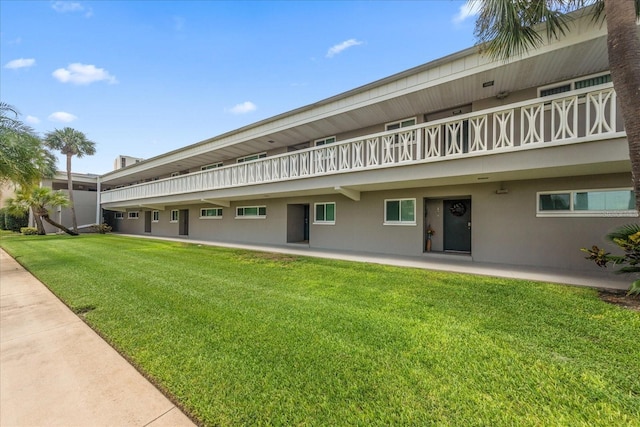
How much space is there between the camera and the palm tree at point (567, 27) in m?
4.63

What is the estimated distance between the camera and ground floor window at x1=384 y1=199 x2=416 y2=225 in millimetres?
10570

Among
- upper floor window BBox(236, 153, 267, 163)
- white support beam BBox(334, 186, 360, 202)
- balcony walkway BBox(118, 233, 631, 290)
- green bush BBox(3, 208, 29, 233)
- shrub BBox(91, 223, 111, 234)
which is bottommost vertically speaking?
balcony walkway BBox(118, 233, 631, 290)

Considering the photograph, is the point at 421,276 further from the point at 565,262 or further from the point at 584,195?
the point at 584,195

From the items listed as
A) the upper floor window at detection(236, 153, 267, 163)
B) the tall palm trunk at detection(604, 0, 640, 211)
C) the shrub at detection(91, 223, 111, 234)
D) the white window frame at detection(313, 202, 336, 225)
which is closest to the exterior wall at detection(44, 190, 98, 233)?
the shrub at detection(91, 223, 111, 234)

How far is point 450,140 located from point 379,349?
8.76 m

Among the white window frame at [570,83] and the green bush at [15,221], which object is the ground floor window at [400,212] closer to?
the white window frame at [570,83]

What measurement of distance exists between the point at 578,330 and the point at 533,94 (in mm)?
7459

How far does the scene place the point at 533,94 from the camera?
8305 mm

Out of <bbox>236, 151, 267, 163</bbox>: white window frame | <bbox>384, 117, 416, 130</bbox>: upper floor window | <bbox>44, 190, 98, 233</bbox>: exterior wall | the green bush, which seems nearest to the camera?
<bbox>384, 117, 416, 130</bbox>: upper floor window

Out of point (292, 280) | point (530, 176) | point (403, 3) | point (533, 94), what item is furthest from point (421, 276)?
point (403, 3)

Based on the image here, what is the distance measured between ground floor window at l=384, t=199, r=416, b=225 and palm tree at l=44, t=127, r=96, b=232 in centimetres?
2914

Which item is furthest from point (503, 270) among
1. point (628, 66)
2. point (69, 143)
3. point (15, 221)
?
point (15, 221)

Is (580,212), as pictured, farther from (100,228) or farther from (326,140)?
(100,228)

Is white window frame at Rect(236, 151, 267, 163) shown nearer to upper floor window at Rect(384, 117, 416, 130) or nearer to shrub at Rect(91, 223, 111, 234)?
upper floor window at Rect(384, 117, 416, 130)
